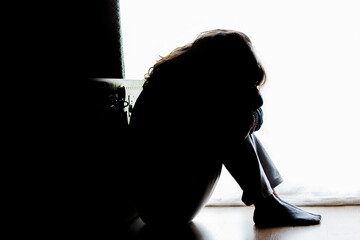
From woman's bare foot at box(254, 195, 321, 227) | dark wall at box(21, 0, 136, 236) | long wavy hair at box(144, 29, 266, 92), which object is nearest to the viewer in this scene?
dark wall at box(21, 0, 136, 236)

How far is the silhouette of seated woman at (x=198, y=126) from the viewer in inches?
48.0

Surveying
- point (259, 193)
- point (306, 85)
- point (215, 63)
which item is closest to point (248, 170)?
point (259, 193)

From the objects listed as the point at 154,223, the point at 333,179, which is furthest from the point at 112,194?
the point at 333,179

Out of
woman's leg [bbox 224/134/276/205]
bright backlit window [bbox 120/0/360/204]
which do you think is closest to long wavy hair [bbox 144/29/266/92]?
woman's leg [bbox 224/134/276/205]

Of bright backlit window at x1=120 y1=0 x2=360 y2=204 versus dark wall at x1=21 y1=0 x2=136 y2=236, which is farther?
bright backlit window at x1=120 y1=0 x2=360 y2=204

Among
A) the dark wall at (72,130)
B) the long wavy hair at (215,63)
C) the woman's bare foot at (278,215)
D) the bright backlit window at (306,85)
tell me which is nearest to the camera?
the dark wall at (72,130)

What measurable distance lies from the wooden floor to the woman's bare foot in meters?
0.03

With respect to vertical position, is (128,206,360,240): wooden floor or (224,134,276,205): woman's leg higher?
(224,134,276,205): woman's leg

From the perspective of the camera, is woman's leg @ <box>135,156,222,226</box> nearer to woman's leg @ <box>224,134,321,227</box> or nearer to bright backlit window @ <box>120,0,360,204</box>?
woman's leg @ <box>224,134,321,227</box>

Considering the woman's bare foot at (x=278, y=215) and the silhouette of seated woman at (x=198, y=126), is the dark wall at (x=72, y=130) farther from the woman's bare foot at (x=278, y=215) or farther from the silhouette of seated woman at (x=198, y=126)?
the woman's bare foot at (x=278, y=215)

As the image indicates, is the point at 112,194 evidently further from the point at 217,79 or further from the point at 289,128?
the point at 289,128

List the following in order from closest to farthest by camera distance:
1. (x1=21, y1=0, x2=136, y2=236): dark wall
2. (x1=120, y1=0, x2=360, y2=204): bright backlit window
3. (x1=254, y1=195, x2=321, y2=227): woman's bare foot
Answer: (x1=21, y1=0, x2=136, y2=236): dark wall
(x1=254, y1=195, x2=321, y2=227): woman's bare foot
(x1=120, y1=0, x2=360, y2=204): bright backlit window

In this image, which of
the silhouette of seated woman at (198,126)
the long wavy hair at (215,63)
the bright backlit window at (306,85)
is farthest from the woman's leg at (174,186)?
the bright backlit window at (306,85)

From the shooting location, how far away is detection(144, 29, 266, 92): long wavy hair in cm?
121
